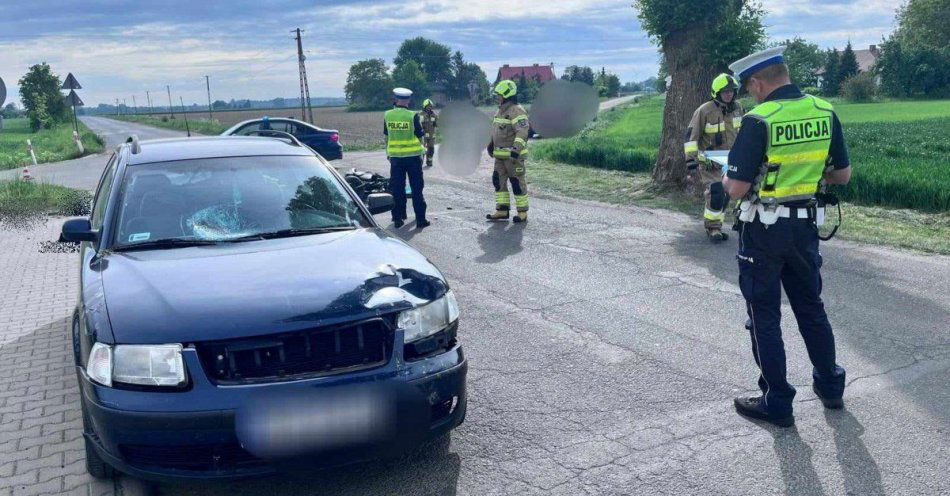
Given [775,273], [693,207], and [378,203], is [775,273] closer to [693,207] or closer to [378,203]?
[378,203]

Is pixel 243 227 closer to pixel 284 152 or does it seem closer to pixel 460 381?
pixel 284 152

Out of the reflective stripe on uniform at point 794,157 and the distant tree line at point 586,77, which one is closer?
the reflective stripe on uniform at point 794,157

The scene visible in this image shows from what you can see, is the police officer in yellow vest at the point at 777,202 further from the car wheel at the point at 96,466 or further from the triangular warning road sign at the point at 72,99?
the triangular warning road sign at the point at 72,99

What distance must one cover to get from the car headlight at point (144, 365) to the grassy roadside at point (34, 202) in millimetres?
10265

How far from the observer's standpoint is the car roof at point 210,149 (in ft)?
16.3

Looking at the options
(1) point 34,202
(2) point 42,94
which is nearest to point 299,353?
(1) point 34,202

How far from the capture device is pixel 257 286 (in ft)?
11.2

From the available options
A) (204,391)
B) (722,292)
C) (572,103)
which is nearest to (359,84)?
(572,103)

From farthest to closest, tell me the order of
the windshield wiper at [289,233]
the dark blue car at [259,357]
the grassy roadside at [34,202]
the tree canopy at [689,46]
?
1. the grassy roadside at [34,202]
2. the tree canopy at [689,46]
3. the windshield wiper at [289,233]
4. the dark blue car at [259,357]

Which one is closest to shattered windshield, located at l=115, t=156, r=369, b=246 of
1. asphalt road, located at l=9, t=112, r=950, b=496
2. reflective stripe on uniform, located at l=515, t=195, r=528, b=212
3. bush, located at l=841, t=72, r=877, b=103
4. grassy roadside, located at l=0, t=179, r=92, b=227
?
asphalt road, located at l=9, t=112, r=950, b=496

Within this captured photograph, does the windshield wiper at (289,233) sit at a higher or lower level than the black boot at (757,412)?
higher

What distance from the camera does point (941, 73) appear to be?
213 feet

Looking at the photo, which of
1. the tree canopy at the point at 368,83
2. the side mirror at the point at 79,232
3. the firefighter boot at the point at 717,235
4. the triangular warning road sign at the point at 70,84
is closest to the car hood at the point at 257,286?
the side mirror at the point at 79,232

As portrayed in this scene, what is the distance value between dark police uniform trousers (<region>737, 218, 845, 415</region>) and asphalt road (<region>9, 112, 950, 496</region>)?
29 centimetres
